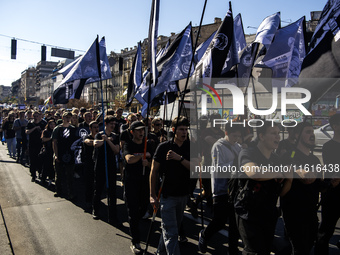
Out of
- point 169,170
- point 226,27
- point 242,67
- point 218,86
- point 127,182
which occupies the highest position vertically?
point 226,27

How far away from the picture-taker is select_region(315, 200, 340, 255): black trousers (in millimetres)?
3816

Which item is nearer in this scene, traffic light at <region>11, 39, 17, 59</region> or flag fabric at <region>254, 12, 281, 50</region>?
flag fabric at <region>254, 12, 281, 50</region>

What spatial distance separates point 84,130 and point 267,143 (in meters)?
5.14

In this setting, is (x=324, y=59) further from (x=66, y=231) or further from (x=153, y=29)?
(x=66, y=231)

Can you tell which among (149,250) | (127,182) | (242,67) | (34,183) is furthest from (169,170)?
(34,183)

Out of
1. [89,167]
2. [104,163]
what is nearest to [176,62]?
[104,163]

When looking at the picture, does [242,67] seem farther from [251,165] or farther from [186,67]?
[251,165]

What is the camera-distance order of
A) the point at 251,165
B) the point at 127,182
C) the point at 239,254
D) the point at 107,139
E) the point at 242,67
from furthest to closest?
the point at 242,67, the point at 107,139, the point at 127,182, the point at 239,254, the point at 251,165

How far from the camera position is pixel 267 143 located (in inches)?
126

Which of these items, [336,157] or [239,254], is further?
[239,254]

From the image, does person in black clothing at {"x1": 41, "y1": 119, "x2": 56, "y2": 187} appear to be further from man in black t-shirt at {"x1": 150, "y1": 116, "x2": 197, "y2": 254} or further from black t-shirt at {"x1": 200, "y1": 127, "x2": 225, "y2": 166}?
man in black t-shirt at {"x1": 150, "y1": 116, "x2": 197, "y2": 254}

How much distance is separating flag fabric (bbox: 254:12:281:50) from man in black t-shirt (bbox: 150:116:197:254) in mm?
3092

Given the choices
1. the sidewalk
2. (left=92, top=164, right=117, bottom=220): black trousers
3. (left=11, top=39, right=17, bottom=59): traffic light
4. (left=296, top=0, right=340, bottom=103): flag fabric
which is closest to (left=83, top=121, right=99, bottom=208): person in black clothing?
(left=92, top=164, right=117, bottom=220): black trousers

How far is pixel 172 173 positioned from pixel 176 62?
390cm
